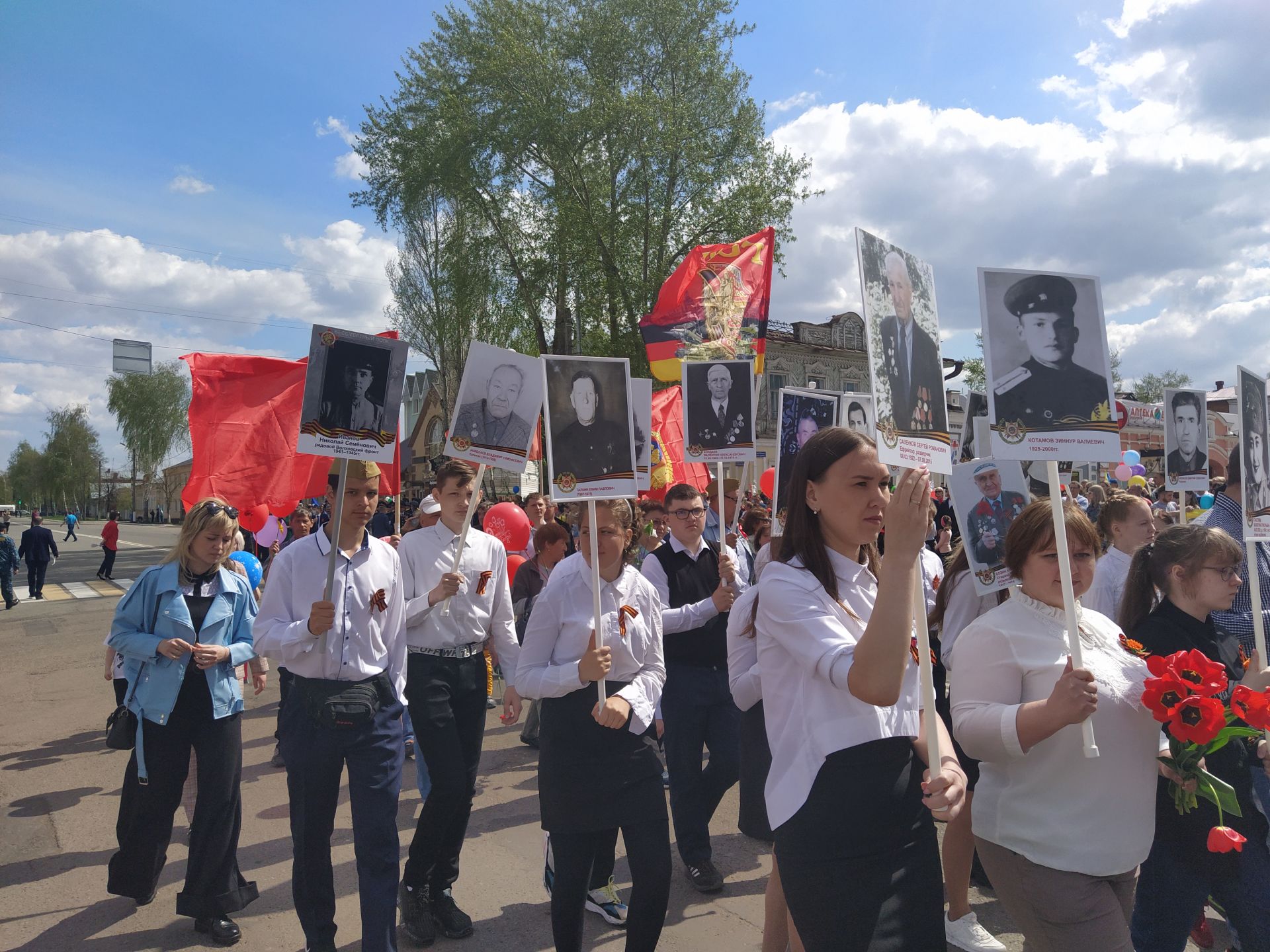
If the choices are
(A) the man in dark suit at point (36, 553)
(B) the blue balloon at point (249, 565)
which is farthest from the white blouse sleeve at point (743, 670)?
(A) the man in dark suit at point (36, 553)

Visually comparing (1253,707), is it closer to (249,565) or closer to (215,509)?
(215,509)

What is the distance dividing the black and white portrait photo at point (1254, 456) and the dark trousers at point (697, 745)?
2538 mm

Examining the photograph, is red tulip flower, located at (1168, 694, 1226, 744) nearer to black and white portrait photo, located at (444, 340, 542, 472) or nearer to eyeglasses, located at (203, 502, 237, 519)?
black and white portrait photo, located at (444, 340, 542, 472)

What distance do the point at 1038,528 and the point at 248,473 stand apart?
19.2 feet

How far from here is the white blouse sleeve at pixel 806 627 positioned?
2145mm

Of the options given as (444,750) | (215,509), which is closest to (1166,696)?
(444,750)

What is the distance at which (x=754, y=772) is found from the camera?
407 cm

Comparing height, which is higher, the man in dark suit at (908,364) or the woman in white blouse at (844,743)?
the man in dark suit at (908,364)

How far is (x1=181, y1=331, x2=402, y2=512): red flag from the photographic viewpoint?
22.2 feet

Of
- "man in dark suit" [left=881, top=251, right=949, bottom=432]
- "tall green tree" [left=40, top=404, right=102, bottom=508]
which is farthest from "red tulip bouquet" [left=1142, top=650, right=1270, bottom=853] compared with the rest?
"tall green tree" [left=40, top=404, right=102, bottom=508]

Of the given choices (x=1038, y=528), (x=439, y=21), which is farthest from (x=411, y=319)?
(x=1038, y=528)

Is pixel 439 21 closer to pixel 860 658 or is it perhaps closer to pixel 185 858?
pixel 185 858

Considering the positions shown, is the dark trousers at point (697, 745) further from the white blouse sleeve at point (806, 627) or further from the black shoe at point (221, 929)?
the white blouse sleeve at point (806, 627)

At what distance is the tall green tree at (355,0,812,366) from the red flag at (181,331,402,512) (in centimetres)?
1900
